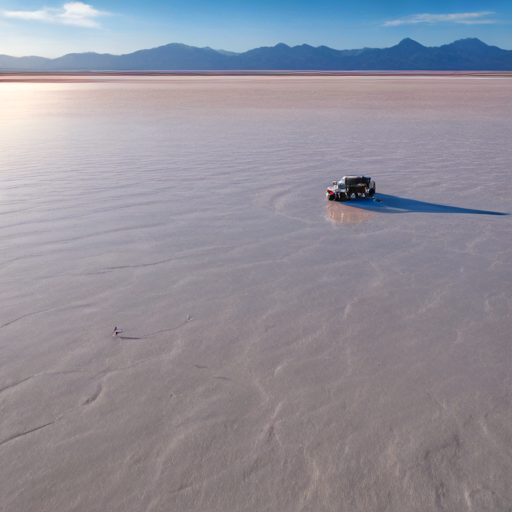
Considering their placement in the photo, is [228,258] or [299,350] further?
[228,258]

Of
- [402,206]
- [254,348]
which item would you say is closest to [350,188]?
[402,206]

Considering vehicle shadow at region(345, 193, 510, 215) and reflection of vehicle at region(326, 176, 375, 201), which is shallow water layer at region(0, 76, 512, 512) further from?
reflection of vehicle at region(326, 176, 375, 201)

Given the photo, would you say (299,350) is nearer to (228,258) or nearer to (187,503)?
(187,503)

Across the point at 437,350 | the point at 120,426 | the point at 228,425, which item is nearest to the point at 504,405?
the point at 437,350

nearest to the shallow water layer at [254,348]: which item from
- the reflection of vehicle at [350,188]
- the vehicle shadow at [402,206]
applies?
the vehicle shadow at [402,206]

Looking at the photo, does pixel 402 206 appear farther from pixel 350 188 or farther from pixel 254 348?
pixel 254 348

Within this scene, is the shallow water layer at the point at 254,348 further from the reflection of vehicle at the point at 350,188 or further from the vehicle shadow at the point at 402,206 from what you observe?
the reflection of vehicle at the point at 350,188
